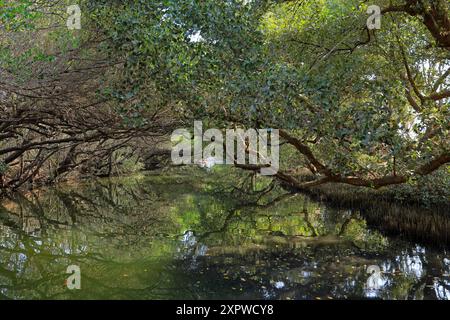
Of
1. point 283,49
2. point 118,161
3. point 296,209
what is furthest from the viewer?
point 118,161

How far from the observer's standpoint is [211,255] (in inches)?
284

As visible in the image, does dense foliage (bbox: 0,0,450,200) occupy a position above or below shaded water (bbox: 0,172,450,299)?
above

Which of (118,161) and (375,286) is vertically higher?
(118,161)

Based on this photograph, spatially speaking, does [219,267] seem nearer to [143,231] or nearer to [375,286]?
[375,286]

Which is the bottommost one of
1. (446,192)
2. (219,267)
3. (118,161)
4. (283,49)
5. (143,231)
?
(219,267)

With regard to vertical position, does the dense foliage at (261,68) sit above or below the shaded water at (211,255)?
above

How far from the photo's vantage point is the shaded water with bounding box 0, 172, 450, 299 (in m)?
5.48

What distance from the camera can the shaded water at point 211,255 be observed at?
548cm

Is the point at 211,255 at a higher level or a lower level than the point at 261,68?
lower

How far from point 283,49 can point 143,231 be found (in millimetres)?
4865

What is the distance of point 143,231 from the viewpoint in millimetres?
9383

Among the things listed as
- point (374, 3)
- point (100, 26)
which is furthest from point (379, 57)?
point (100, 26)

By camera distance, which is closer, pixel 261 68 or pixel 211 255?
pixel 261 68
